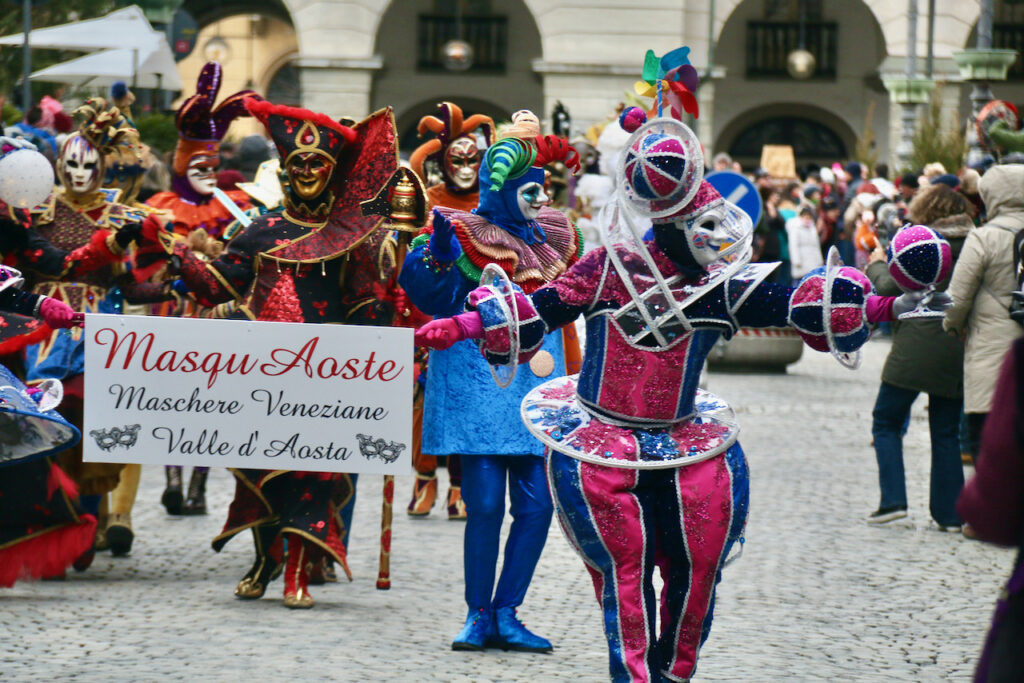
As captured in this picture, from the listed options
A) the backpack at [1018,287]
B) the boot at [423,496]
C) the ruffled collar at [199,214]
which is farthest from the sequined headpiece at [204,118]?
the backpack at [1018,287]

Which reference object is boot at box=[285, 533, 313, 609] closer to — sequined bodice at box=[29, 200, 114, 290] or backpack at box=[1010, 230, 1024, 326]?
sequined bodice at box=[29, 200, 114, 290]

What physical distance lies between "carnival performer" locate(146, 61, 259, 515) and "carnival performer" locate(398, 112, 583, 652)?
2.13 m

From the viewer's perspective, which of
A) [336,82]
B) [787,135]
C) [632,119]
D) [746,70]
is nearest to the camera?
[632,119]

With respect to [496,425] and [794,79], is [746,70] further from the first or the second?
[496,425]

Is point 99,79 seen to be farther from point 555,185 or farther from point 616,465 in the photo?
point 616,465

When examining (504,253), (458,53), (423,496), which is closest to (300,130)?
(504,253)

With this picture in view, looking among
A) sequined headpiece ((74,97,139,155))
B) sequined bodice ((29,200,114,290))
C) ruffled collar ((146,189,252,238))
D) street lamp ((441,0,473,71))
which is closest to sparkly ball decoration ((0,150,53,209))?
sequined bodice ((29,200,114,290))

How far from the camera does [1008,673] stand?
308cm

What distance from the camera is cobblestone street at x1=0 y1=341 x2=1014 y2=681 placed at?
5633 millimetres

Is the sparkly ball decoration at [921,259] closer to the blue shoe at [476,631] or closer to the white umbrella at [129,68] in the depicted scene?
the blue shoe at [476,631]

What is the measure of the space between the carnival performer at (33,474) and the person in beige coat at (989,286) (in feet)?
13.5

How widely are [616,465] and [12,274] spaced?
7.21 feet

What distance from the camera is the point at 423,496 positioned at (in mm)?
8742

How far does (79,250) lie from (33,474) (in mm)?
1017
